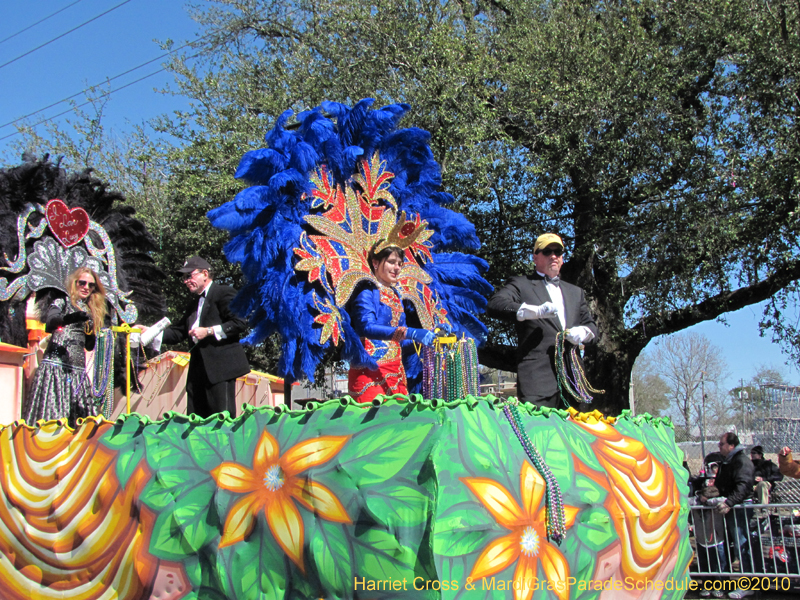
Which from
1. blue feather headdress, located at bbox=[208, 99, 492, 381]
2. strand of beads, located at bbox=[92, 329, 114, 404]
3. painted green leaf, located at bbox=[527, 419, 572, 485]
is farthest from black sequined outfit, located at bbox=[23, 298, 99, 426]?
painted green leaf, located at bbox=[527, 419, 572, 485]

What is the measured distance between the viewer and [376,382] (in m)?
4.17

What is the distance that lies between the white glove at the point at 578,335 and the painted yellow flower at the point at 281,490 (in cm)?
163

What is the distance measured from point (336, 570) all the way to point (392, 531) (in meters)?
0.26

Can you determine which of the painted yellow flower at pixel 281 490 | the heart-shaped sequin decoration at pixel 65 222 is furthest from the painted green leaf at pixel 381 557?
the heart-shaped sequin decoration at pixel 65 222

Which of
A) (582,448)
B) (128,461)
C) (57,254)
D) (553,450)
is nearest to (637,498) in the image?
(582,448)

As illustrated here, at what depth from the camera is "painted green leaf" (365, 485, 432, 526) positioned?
7.40ft

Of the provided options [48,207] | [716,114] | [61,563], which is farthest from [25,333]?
[716,114]

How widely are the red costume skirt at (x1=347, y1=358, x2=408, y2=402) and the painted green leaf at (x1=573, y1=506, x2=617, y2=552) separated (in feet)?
5.45

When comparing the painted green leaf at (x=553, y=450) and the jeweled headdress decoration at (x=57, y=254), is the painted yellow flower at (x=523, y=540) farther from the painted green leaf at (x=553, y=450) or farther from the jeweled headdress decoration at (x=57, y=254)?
the jeweled headdress decoration at (x=57, y=254)

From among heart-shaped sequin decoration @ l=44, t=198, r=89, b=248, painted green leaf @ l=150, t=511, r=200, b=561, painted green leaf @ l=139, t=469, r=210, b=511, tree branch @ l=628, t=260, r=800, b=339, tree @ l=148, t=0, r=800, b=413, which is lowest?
painted green leaf @ l=150, t=511, r=200, b=561

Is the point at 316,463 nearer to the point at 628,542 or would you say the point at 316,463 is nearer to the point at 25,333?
the point at 628,542

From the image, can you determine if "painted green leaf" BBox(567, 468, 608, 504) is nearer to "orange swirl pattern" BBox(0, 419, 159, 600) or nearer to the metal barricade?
"orange swirl pattern" BBox(0, 419, 159, 600)

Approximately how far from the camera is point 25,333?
6.17 m

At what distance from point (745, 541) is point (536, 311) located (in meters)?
3.25
